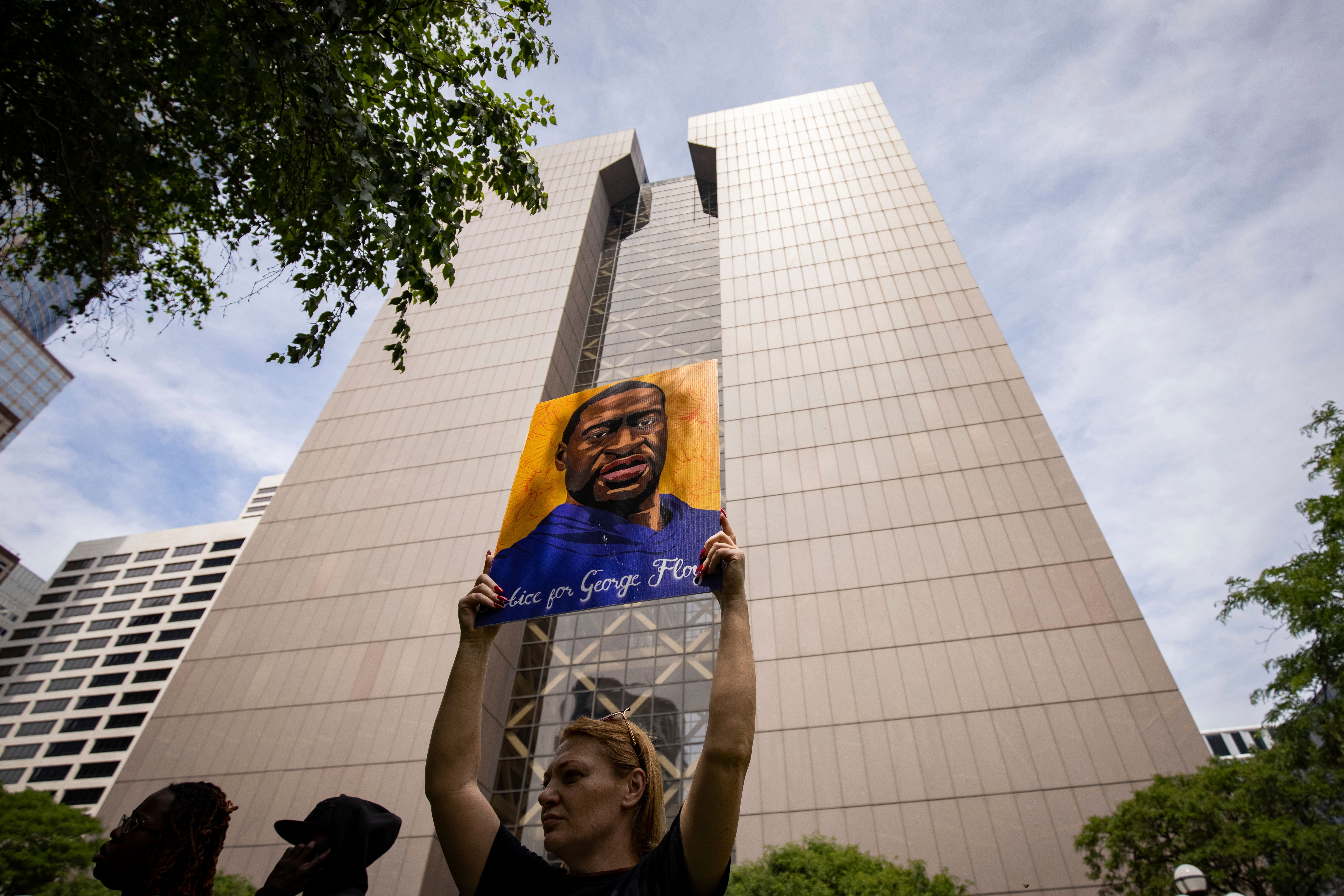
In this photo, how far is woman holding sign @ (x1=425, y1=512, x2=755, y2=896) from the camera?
203cm

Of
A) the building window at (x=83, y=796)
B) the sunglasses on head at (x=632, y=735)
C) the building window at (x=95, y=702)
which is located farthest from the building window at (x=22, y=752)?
the sunglasses on head at (x=632, y=735)

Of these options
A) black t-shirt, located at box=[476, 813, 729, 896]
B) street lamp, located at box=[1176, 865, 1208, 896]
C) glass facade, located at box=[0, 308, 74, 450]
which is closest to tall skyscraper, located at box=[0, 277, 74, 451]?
glass facade, located at box=[0, 308, 74, 450]

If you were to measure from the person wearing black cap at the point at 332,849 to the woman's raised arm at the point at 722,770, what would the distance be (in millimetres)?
1208

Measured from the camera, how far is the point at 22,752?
67.7m

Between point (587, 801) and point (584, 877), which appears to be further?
point (587, 801)

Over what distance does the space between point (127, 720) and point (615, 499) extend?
3482 inches

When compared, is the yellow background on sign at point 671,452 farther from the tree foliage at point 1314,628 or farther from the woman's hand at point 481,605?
the tree foliage at point 1314,628

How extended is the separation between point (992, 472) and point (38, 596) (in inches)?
4291

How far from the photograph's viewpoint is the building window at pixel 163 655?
2916 inches

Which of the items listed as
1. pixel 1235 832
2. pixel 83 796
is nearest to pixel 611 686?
pixel 1235 832

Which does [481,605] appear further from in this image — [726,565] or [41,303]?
[41,303]

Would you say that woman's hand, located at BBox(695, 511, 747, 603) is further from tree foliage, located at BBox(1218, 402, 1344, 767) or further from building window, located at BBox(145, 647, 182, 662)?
building window, located at BBox(145, 647, 182, 662)

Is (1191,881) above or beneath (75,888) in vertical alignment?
beneath

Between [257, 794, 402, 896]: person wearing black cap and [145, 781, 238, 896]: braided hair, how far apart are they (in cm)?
45
